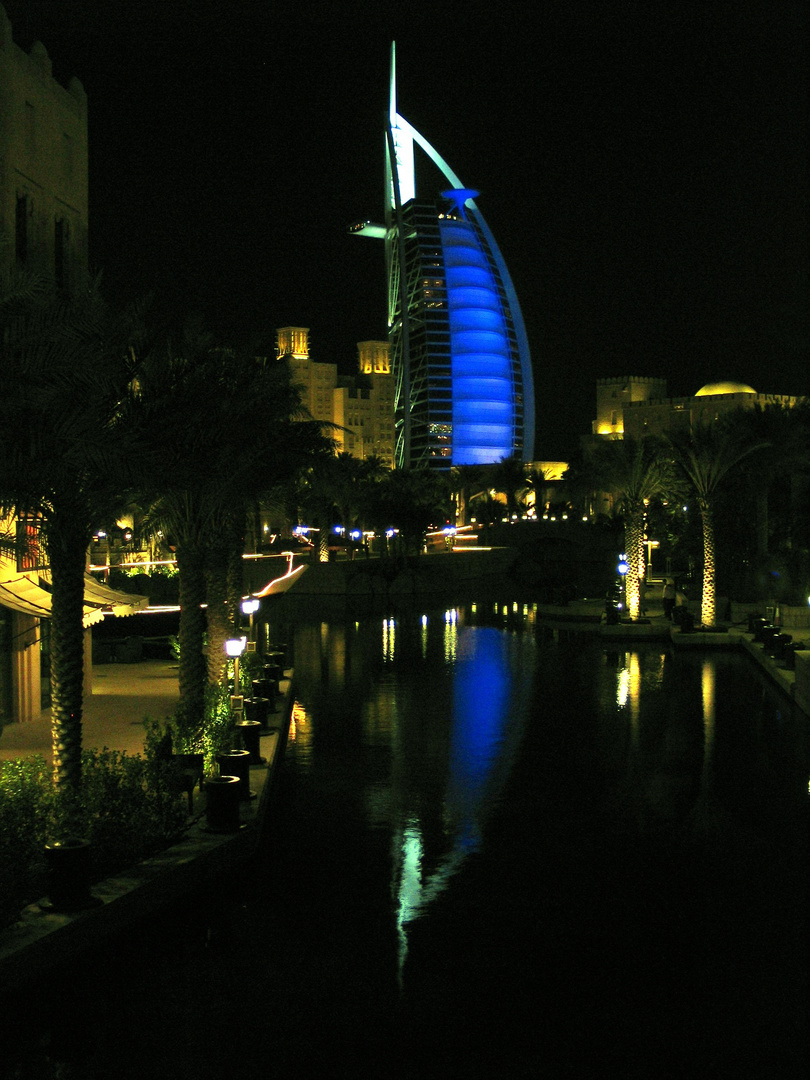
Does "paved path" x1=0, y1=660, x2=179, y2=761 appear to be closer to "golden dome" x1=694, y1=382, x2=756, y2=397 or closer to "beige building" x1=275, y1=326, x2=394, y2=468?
"golden dome" x1=694, y1=382, x2=756, y2=397

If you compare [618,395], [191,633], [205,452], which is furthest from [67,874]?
[618,395]

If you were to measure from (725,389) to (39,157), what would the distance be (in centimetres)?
11190

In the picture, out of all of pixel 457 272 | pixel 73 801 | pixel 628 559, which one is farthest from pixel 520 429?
pixel 73 801

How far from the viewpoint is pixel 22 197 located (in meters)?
14.8

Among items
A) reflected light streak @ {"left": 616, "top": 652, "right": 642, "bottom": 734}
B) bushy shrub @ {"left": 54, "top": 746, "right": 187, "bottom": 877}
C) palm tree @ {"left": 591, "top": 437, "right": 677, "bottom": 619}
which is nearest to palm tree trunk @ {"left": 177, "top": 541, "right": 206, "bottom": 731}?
bushy shrub @ {"left": 54, "top": 746, "right": 187, "bottom": 877}

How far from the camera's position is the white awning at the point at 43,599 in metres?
13.7

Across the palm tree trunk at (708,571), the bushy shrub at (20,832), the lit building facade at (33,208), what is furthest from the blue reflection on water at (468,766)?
the palm tree trunk at (708,571)

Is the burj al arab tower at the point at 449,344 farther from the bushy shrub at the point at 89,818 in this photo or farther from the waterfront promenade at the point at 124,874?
the bushy shrub at the point at 89,818

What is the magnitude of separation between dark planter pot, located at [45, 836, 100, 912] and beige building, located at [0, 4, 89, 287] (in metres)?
7.19

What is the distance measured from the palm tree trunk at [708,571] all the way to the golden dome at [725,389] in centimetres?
8938

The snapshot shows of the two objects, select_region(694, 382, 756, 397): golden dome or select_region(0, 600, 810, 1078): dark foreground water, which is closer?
select_region(0, 600, 810, 1078): dark foreground water

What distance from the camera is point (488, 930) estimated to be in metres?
8.67

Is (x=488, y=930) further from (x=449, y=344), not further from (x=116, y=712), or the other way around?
(x=449, y=344)

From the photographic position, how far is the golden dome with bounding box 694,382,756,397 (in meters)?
118
